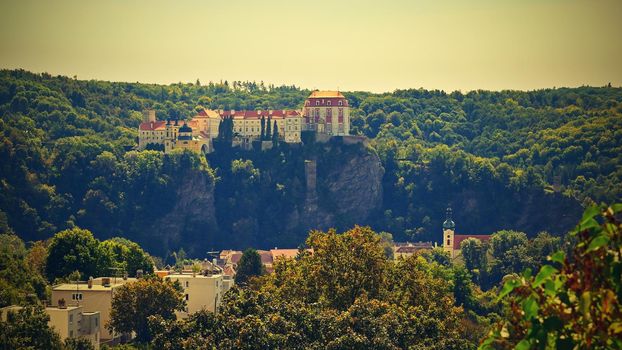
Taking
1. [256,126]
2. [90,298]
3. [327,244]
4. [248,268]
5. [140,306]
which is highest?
[256,126]

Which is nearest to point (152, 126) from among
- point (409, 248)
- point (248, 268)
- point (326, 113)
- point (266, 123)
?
point (266, 123)

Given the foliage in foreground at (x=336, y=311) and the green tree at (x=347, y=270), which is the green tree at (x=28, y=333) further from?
the green tree at (x=347, y=270)

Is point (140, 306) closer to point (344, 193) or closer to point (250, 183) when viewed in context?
point (250, 183)

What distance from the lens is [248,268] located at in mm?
100000

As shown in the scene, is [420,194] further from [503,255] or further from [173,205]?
[503,255]

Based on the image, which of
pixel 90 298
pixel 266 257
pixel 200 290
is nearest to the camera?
pixel 90 298

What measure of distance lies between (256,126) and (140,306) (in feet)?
373

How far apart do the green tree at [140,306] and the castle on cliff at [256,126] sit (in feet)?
356

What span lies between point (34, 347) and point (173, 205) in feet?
419

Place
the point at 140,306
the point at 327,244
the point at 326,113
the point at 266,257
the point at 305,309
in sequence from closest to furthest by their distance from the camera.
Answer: the point at 305,309, the point at 327,244, the point at 140,306, the point at 266,257, the point at 326,113

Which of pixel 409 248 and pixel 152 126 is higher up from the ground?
pixel 152 126

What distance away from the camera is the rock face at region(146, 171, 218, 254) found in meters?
175

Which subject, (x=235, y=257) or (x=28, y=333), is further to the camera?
(x=235, y=257)

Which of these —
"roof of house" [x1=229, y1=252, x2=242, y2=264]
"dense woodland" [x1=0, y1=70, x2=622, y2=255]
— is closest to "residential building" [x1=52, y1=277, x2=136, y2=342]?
"roof of house" [x1=229, y1=252, x2=242, y2=264]
